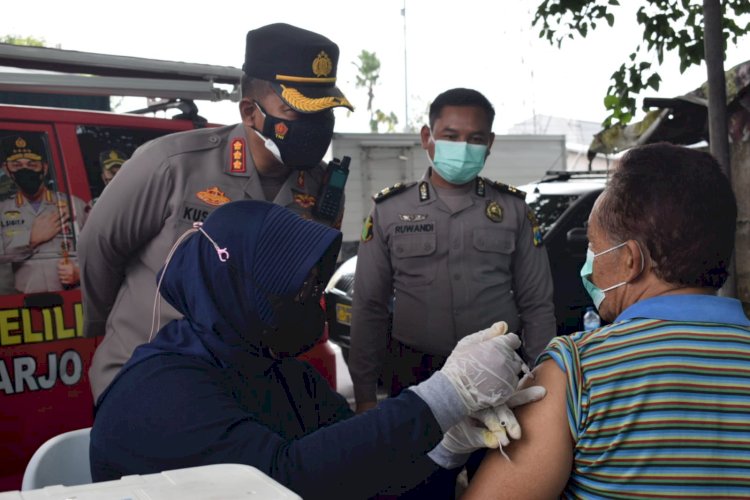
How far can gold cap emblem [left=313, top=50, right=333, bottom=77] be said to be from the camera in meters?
2.58

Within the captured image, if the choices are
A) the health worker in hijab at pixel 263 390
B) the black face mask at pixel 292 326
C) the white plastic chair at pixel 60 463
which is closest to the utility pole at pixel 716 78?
the health worker in hijab at pixel 263 390

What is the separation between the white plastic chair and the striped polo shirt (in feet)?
3.86

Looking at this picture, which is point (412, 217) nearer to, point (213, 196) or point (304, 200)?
point (304, 200)

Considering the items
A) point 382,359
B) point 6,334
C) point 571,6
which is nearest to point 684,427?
point 382,359

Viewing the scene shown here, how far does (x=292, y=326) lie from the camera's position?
5.31 ft

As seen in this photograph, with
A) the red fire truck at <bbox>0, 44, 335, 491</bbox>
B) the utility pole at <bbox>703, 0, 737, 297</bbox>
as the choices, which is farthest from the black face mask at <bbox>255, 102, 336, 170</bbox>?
the utility pole at <bbox>703, 0, 737, 297</bbox>

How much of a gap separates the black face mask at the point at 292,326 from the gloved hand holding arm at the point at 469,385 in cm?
31

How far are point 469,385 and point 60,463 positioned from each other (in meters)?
1.01

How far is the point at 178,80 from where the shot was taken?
3.84 metres

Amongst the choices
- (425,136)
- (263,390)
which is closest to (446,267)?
(425,136)

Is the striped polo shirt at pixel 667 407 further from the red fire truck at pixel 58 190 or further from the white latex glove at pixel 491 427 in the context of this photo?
the red fire truck at pixel 58 190

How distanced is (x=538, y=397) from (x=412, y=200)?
1648 millimetres

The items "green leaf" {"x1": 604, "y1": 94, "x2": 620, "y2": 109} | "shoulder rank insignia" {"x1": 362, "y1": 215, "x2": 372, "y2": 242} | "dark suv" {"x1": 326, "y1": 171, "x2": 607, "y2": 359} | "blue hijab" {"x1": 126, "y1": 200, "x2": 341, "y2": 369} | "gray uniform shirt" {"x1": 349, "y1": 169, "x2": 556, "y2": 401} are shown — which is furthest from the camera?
"dark suv" {"x1": 326, "y1": 171, "x2": 607, "y2": 359}

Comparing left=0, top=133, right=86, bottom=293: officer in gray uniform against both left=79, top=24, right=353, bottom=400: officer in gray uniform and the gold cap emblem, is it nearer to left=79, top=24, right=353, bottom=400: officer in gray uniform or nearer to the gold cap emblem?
left=79, top=24, right=353, bottom=400: officer in gray uniform
